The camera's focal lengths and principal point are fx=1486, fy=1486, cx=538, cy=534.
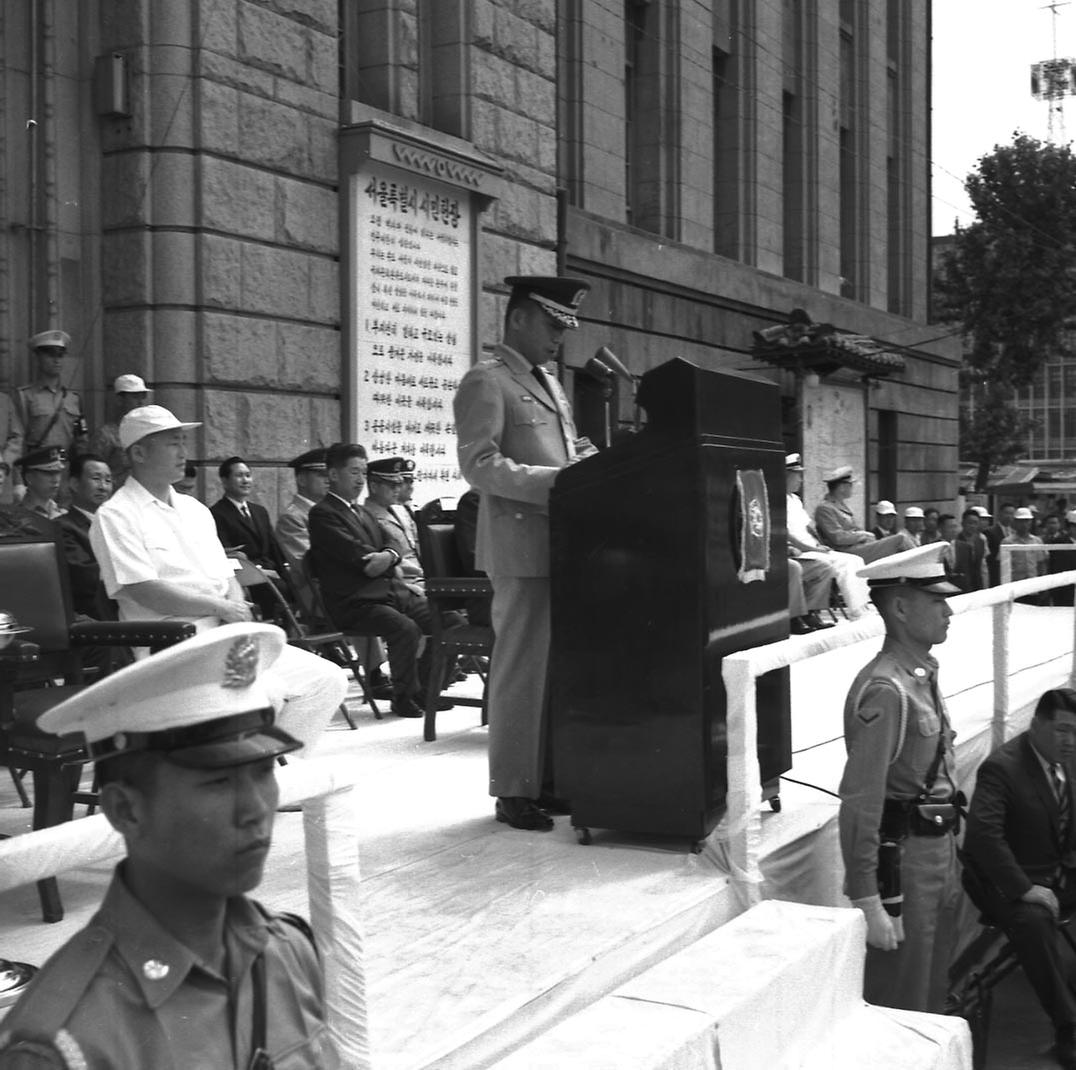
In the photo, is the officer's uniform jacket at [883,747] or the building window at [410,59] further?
the building window at [410,59]

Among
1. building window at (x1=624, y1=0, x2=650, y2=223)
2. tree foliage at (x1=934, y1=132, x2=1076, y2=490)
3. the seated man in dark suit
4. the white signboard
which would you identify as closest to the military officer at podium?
the seated man in dark suit

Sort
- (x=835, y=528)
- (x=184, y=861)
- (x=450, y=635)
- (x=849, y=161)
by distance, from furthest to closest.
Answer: (x=849, y=161) → (x=835, y=528) → (x=450, y=635) → (x=184, y=861)

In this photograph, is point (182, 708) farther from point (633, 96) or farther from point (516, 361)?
point (633, 96)

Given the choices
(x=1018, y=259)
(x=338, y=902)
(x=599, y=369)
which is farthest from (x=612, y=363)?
(x=1018, y=259)

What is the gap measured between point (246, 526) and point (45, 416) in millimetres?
1448

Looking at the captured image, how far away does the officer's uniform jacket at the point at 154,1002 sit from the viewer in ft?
5.56

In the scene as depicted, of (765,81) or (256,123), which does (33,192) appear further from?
(765,81)

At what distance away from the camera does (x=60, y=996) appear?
5.64ft

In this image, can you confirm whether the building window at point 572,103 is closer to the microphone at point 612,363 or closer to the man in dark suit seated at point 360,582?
the man in dark suit seated at point 360,582

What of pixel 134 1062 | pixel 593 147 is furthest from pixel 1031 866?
pixel 593 147

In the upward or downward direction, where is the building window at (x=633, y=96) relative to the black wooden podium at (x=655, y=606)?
upward

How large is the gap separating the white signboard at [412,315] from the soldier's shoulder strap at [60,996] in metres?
10.1

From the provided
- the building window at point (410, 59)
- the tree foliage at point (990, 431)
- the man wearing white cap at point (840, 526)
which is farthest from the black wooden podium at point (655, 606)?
the tree foliage at point (990, 431)

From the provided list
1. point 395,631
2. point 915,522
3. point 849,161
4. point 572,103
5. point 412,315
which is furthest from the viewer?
point 849,161
